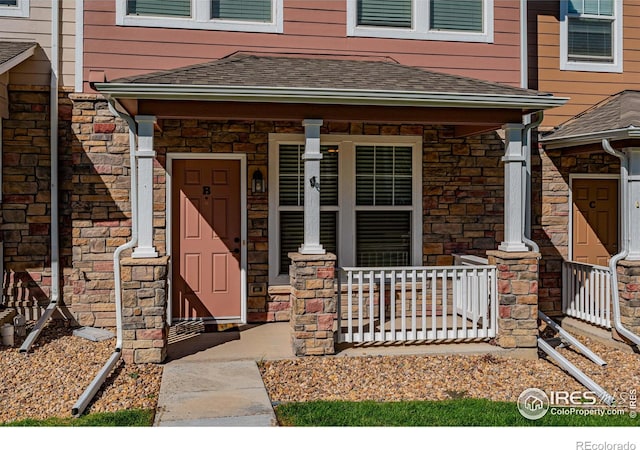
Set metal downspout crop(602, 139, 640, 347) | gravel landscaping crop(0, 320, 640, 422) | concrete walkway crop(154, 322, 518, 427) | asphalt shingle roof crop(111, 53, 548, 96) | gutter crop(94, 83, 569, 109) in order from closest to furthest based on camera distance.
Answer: concrete walkway crop(154, 322, 518, 427) < gravel landscaping crop(0, 320, 640, 422) < gutter crop(94, 83, 569, 109) < asphalt shingle roof crop(111, 53, 548, 96) < metal downspout crop(602, 139, 640, 347)

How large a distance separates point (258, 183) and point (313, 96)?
6.18ft

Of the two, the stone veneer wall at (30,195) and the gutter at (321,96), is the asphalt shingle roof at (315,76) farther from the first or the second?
the stone veneer wall at (30,195)

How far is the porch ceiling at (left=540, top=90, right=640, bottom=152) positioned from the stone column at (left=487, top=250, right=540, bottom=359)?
182 centimetres

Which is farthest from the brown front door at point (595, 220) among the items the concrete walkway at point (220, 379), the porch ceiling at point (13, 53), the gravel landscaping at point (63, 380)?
the porch ceiling at point (13, 53)

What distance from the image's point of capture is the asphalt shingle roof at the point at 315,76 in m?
6.28

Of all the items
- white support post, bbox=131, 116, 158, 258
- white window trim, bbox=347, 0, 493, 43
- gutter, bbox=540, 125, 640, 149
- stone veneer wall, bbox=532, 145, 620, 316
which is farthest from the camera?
stone veneer wall, bbox=532, 145, 620, 316

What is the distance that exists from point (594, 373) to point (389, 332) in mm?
2073

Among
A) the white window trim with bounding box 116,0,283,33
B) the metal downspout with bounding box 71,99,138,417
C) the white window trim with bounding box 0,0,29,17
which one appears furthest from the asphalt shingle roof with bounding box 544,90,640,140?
the white window trim with bounding box 0,0,29,17

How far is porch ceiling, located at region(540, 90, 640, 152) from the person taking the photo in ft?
23.3

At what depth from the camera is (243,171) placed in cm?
775


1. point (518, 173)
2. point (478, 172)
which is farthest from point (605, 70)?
point (518, 173)

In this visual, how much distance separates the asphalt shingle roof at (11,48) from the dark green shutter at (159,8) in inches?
48.8

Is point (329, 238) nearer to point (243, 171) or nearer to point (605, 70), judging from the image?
point (243, 171)

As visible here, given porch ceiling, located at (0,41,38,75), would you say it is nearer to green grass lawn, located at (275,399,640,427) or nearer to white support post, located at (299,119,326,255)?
white support post, located at (299,119,326,255)
